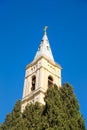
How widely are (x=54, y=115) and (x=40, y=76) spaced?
1003 inches

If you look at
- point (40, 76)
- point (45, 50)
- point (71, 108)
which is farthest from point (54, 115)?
point (45, 50)

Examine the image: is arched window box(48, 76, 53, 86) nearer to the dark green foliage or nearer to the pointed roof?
the pointed roof

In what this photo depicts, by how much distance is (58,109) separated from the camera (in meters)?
28.1

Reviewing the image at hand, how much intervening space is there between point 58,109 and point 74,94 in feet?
12.9

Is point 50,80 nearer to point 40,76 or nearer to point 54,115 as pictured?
point 40,76

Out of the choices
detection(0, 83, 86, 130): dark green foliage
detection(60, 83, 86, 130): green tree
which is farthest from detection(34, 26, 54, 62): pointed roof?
detection(0, 83, 86, 130): dark green foliage

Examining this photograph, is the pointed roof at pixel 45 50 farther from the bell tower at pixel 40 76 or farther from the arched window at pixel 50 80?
the arched window at pixel 50 80

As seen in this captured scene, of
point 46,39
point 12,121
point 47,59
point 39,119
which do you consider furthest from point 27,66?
point 39,119

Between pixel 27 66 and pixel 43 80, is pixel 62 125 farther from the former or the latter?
pixel 27 66

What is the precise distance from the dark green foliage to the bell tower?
17847 millimetres

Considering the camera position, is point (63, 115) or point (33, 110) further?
point (33, 110)

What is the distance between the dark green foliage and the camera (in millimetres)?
27047

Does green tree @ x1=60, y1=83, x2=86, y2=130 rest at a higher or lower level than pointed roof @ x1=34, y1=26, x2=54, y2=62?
lower

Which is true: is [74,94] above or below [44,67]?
below
